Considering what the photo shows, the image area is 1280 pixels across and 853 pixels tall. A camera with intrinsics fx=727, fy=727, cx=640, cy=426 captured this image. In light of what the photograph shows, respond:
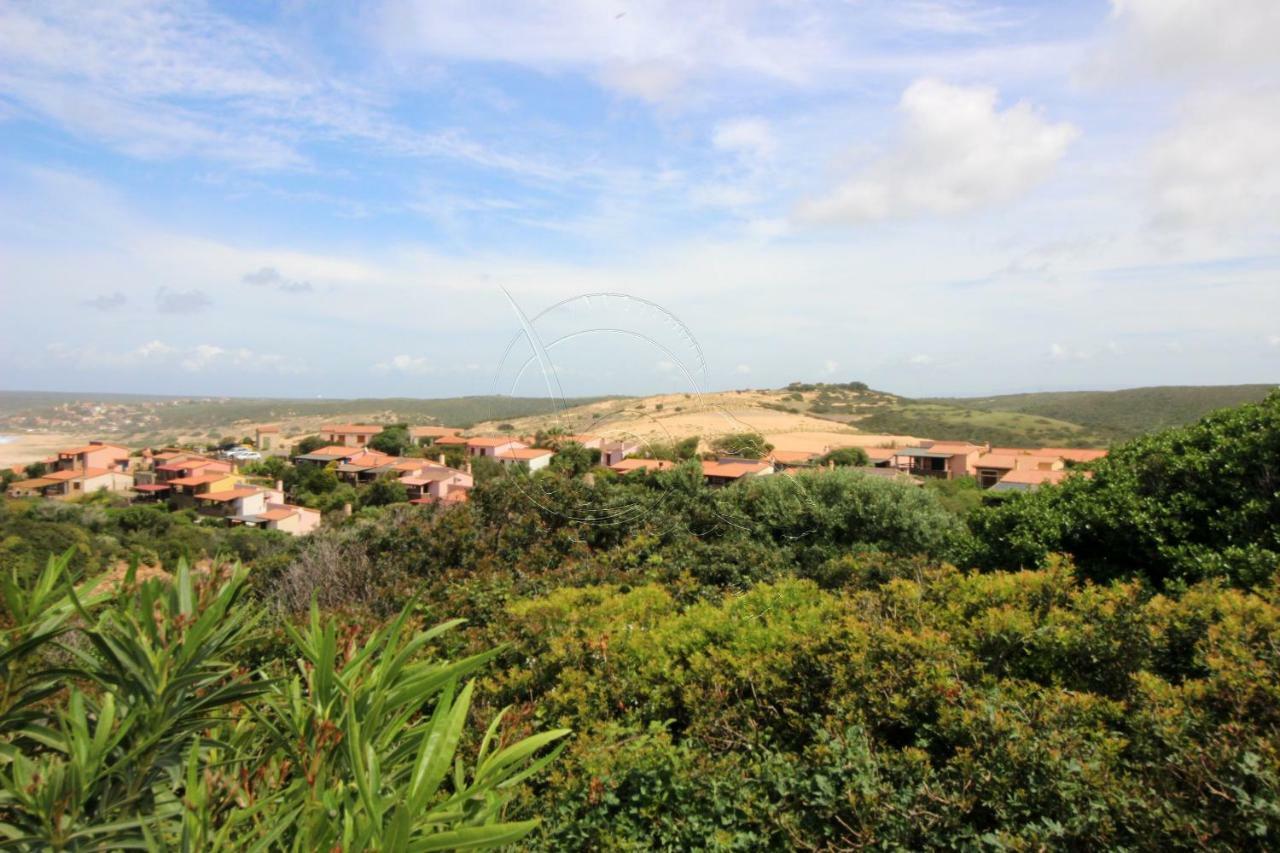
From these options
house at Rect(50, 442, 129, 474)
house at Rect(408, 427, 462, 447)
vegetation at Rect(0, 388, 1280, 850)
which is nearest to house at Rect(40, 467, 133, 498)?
house at Rect(50, 442, 129, 474)

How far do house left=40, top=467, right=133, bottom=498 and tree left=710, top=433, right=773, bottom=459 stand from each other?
210 feet

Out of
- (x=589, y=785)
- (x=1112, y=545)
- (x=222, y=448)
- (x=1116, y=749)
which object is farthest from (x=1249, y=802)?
(x=222, y=448)

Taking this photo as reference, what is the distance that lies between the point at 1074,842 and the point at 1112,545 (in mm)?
4654

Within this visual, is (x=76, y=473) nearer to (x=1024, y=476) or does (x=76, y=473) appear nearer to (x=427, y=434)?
(x=427, y=434)

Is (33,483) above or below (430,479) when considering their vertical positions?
below

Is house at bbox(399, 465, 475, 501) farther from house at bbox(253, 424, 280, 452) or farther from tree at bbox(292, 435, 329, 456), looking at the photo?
house at bbox(253, 424, 280, 452)

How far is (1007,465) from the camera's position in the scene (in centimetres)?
3378

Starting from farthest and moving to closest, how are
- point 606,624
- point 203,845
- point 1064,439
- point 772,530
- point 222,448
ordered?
point 222,448
point 1064,439
point 772,530
point 606,624
point 203,845

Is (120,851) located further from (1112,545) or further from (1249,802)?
(1112,545)

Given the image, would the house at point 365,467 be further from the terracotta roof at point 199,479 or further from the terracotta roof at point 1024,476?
the terracotta roof at point 1024,476

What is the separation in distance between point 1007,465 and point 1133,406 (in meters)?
39.0

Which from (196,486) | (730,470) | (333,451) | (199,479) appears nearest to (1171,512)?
(730,470)

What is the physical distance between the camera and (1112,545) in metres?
6.26

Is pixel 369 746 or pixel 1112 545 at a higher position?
pixel 369 746
